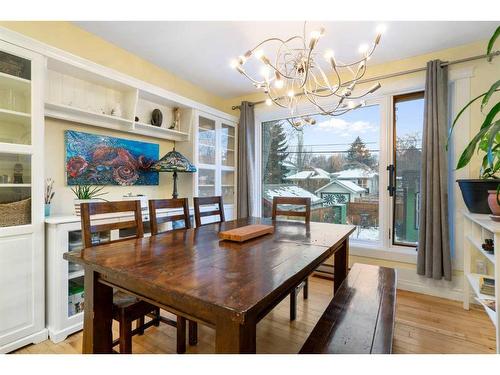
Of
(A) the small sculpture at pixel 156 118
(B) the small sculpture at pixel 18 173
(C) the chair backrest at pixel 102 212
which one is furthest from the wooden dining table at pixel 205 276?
(A) the small sculpture at pixel 156 118

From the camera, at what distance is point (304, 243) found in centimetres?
160

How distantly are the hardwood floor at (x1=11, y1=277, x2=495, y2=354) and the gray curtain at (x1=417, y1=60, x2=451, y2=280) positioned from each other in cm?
37

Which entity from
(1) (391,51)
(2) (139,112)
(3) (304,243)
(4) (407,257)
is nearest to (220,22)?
(2) (139,112)

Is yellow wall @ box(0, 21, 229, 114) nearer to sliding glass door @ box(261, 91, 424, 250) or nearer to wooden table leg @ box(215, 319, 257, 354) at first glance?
sliding glass door @ box(261, 91, 424, 250)

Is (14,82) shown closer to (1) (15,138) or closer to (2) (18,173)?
(1) (15,138)

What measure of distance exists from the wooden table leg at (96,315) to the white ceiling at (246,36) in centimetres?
222

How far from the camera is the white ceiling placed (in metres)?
2.32

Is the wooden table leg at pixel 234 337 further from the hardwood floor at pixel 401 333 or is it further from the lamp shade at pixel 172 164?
the lamp shade at pixel 172 164

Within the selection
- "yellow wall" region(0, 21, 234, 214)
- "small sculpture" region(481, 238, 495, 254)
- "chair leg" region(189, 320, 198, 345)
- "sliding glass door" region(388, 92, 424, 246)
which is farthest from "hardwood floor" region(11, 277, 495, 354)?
"yellow wall" region(0, 21, 234, 214)

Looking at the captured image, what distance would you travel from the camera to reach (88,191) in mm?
2479

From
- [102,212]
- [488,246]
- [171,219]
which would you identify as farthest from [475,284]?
[102,212]

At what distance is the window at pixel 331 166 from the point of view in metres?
3.17

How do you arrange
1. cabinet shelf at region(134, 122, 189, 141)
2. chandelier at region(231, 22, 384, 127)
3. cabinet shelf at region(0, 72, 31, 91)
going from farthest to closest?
cabinet shelf at region(134, 122, 189, 141), cabinet shelf at region(0, 72, 31, 91), chandelier at region(231, 22, 384, 127)
